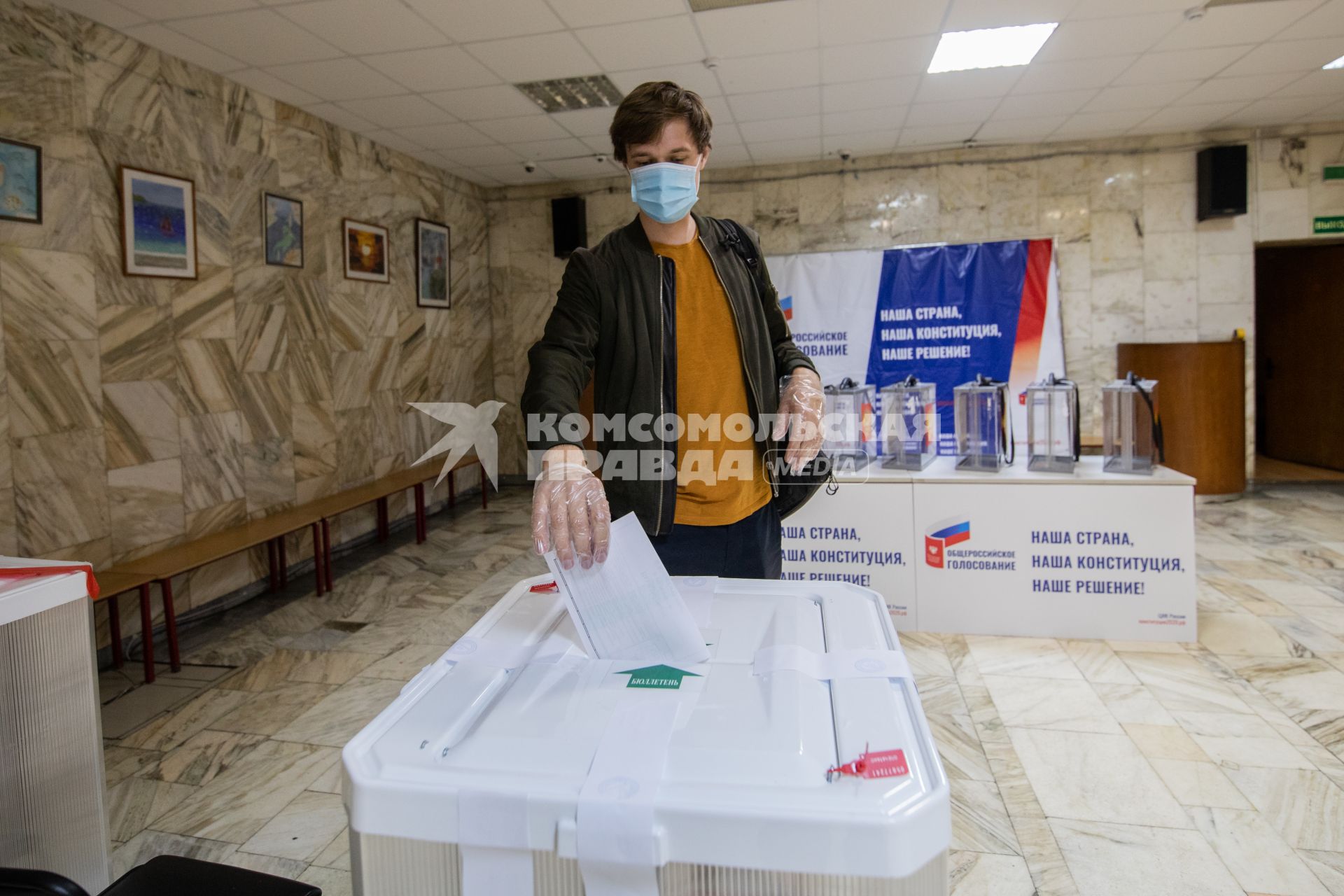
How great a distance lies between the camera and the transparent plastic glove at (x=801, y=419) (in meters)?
1.19

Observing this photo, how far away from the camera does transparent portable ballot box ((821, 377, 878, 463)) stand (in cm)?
372

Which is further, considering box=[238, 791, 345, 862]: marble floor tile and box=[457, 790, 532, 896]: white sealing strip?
box=[238, 791, 345, 862]: marble floor tile

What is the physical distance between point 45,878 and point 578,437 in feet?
2.55

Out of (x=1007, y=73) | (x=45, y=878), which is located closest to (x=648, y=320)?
(x=45, y=878)

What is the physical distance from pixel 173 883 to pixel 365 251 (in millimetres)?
5335

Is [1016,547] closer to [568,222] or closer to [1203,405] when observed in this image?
[1203,405]

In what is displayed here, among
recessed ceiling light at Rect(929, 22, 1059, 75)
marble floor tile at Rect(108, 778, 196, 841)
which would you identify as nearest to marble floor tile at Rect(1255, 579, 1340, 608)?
recessed ceiling light at Rect(929, 22, 1059, 75)

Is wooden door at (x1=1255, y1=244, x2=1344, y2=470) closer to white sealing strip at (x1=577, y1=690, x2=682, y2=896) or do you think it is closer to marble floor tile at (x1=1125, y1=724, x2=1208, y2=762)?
marble floor tile at (x1=1125, y1=724, x2=1208, y2=762)

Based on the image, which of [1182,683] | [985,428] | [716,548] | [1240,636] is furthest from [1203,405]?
[716,548]

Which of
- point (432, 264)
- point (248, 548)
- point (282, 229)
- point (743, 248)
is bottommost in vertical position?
point (248, 548)

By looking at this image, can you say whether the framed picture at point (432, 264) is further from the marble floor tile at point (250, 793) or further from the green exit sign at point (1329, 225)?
the green exit sign at point (1329, 225)

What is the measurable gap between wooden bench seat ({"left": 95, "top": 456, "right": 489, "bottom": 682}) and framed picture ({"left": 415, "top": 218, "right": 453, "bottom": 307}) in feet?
4.69

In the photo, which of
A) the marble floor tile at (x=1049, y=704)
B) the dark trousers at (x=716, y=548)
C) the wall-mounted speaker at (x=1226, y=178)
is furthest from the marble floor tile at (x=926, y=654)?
the wall-mounted speaker at (x=1226, y=178)

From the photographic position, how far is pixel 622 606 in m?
0.88
